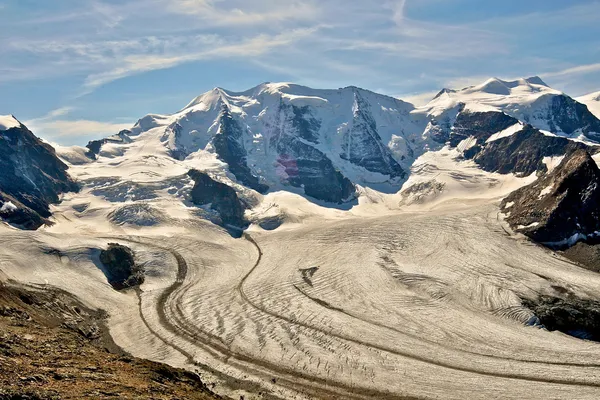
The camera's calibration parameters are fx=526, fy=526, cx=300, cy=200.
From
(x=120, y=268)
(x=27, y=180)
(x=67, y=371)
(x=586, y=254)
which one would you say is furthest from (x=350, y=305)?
(x=27, y=180)

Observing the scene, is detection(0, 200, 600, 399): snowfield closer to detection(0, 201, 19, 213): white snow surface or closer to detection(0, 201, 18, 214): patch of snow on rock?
detection(0, 201, 18, 214): patch of snow on rock

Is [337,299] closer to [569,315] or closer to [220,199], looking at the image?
[569,315]

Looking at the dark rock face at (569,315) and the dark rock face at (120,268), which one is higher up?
the dark rock face at (569,315)

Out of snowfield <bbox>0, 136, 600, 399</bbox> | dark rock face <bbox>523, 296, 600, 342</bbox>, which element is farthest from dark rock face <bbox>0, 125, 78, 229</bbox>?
dark rock face <bbox>523, 296, 600, 342</bbox>

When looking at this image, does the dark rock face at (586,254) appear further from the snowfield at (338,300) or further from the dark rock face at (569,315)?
the dark rock face at (569,315)

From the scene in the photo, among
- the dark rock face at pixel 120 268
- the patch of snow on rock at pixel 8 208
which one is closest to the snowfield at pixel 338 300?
the dark rock face at pixel 120 268

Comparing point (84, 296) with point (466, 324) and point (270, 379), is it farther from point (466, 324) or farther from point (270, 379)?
point (466, 324)
